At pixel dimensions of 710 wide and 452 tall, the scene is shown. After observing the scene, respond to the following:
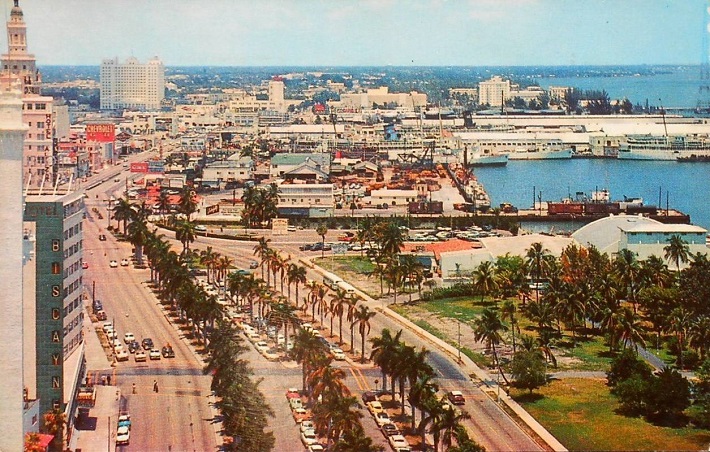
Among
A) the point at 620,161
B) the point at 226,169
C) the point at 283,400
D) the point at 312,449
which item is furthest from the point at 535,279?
the point at 620,161

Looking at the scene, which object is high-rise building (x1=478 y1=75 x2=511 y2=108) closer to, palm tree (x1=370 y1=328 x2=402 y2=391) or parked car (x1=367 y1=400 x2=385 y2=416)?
palm tree (x1=370 y1=328 x2=402 y2=391)

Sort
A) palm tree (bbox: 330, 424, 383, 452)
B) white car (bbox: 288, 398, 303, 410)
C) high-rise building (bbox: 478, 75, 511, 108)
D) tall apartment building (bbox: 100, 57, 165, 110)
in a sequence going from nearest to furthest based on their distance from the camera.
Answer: palm tree (bbox: 330, 424, 383, 452), white car (bbox: 288, 398, 303, 410), tall apartment building (bbox: 100, 57, 165, 110), high-rise building (bbox: 478, 75, 511, 108)

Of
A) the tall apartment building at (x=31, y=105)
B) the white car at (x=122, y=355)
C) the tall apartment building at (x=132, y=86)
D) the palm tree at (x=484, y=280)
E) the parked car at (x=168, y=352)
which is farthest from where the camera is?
the tall apartment building at (x=132, y=86)

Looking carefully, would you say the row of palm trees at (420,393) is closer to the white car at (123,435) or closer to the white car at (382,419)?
the white car at (382,419)

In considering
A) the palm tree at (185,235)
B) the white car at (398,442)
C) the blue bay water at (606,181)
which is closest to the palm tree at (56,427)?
the white car at (398,442)

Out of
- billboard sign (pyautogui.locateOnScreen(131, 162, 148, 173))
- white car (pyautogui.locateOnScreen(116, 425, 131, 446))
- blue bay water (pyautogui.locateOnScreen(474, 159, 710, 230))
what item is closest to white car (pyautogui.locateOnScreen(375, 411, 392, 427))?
white car (pyautogui.locateOnScreen(116, 425, 131, 446))

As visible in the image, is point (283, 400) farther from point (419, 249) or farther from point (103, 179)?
point (103, 179)
